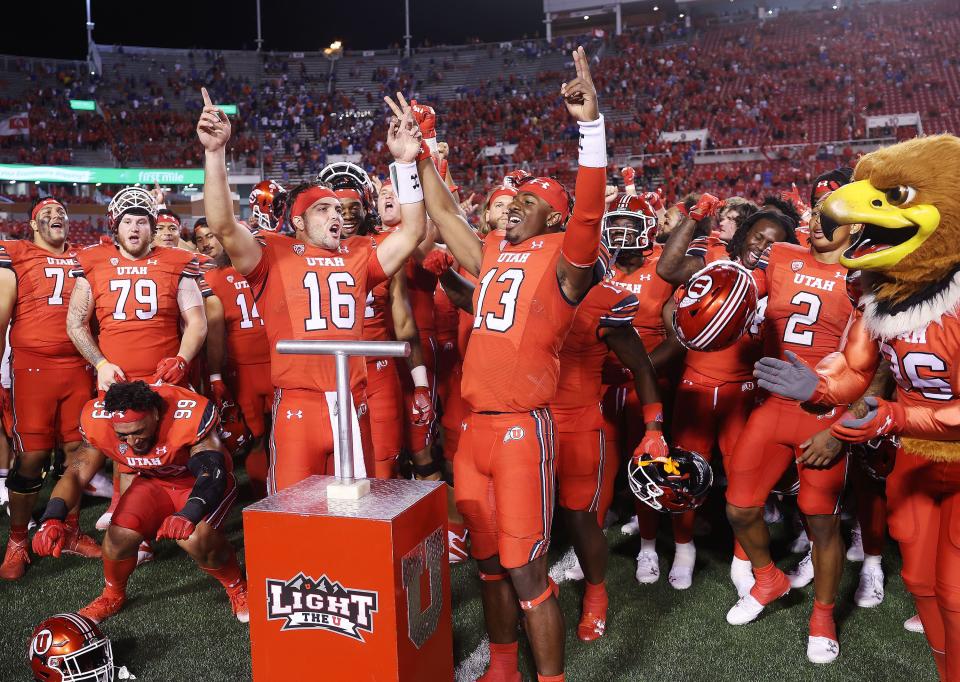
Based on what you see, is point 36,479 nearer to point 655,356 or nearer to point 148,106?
point 655,356

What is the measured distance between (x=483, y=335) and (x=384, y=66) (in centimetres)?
3800

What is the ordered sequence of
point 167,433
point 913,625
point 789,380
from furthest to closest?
point 167,433 < point 913,625 < point 789,380

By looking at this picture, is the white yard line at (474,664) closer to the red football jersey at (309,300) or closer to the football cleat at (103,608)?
the red football jersey at (309,300)

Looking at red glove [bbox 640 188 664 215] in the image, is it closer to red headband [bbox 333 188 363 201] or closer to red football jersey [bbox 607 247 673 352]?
red football jersey [bbox 607 247 673 352]

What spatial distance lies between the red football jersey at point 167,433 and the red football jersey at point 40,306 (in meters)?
1.39

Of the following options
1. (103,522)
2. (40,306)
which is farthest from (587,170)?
(103,522)

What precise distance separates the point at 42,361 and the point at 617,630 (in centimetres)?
429

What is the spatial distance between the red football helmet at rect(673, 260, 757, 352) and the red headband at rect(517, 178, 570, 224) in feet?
2.37

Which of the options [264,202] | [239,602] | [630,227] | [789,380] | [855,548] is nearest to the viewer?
[789,380]

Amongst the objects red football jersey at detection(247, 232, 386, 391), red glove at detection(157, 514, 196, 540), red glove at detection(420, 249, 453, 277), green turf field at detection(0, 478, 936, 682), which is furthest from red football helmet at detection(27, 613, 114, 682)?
red glove at detection(420, 249, 453, 277)

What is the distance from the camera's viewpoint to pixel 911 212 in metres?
2.53

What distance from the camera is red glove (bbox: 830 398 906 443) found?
8.35ft

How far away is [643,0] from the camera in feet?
129

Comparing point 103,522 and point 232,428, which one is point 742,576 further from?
point 103,522
